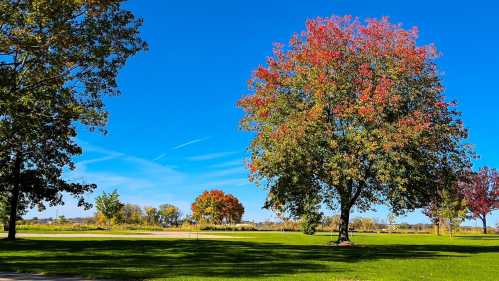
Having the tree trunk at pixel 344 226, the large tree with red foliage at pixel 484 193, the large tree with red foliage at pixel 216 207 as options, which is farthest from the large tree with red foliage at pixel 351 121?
the large tree with red foliage at pixel 216 207

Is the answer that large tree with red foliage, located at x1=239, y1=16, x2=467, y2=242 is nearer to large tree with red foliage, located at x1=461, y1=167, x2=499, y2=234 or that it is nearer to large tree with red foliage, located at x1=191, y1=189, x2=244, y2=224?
large tree with red foliage, located at x1=461, y1=167, x2=499, y2=234

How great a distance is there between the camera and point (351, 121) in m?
38.6

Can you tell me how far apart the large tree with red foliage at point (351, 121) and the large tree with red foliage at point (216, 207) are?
322ft

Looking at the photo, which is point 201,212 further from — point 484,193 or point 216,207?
point 484,193

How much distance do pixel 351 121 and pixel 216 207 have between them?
351ft

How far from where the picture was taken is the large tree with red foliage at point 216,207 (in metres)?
141

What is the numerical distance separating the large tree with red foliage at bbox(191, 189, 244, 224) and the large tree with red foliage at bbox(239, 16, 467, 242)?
98032mm

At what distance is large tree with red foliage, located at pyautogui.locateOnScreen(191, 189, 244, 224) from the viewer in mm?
140875

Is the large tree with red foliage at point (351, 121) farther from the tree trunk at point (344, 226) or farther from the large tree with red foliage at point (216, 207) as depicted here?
the large tree with red foliage at point (216, 207)

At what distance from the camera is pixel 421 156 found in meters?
39.4

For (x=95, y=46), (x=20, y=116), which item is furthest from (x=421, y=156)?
(x=20, y=116)

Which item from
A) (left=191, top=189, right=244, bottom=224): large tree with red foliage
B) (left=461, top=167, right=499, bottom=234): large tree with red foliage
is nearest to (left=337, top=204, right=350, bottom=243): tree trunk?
(left=461, top=167, right=499, bottom=234): large tree with red foliage

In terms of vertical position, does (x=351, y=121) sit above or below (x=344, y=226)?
above

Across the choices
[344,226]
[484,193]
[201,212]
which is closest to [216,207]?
[201,212]
